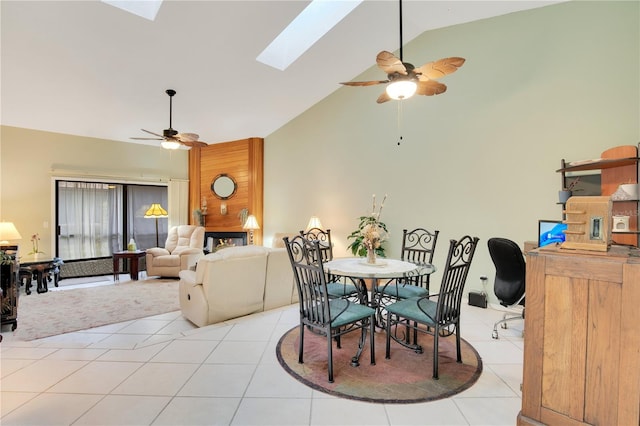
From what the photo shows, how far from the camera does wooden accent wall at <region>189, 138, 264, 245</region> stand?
7031mm

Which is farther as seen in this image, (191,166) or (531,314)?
(191,166)

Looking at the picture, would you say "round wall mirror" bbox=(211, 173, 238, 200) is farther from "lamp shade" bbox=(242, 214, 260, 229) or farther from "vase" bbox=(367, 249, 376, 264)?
"vase" bbox=(367, 249, 376, 264)

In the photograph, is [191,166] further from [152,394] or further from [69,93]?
[152,394]

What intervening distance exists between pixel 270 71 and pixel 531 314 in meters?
4.63

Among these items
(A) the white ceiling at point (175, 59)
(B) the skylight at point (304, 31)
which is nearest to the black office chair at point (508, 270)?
(A) the white ceiling at point (175, 59)

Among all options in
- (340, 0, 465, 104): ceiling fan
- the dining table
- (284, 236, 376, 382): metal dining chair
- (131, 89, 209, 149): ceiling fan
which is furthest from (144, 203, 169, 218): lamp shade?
(340, 0, 465, 104): ceiling fan

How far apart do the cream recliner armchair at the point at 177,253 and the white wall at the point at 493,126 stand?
118 inches

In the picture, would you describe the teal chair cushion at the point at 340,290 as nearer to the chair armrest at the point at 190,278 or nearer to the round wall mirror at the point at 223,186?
the chair armrest at the point at 190,278

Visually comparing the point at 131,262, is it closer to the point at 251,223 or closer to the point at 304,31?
the point at 251,223

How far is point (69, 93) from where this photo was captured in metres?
4.70

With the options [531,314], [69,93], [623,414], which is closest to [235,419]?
[531,314]

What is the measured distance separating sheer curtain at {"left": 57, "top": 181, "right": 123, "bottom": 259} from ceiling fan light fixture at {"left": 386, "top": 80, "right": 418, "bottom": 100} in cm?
659

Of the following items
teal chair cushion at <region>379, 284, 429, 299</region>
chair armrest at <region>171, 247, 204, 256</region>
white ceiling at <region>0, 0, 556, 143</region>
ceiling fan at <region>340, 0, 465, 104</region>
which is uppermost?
white ceiling at <region>0, 0, 556, 143</region>

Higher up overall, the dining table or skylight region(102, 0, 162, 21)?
skylight region(102, 0, 162, 21)
